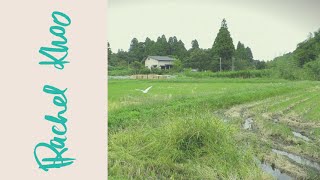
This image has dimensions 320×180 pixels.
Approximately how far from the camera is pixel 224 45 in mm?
38781

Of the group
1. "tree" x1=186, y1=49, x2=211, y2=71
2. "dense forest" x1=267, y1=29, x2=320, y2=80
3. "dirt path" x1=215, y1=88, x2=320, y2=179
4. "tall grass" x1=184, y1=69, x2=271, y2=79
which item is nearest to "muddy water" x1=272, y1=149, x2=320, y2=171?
"dirt path" x1=215, y1=88, x2=320, y2=179

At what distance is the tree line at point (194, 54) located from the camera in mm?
39281

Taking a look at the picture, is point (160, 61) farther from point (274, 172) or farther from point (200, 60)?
point (274, 172)

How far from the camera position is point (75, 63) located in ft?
5.16

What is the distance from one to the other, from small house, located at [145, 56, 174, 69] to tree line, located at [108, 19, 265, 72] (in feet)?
3.57

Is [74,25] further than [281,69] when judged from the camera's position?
No

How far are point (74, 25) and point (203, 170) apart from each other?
3.83 metres

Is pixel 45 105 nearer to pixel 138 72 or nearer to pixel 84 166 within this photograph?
pixel 84 166

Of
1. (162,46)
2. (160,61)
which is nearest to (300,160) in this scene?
(160,61)

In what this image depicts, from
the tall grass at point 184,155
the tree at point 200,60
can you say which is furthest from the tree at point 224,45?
the tall grass at point 184,155

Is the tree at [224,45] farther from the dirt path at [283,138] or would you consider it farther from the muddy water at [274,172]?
the muddy water at [274,172]

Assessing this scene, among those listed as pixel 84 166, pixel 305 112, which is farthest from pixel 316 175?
pixel 305 112

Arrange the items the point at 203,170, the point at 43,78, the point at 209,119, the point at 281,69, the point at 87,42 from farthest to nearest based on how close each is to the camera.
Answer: the point at 281,69 < the point at 209,119 < the point at 203,170 < the point at 87,42 < the point at 43,78

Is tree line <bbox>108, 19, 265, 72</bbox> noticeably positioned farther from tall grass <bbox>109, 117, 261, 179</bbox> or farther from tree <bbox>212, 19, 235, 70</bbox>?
tall grass <bbox>109, 117, 261, 179</bbox>
